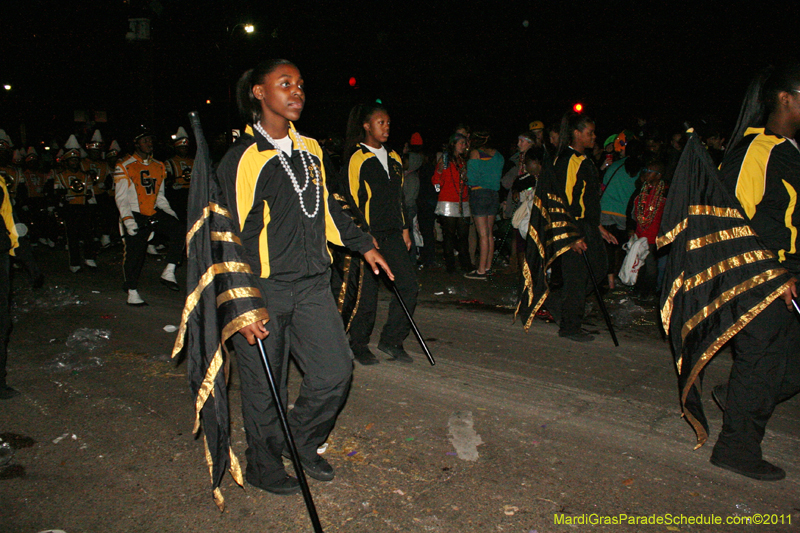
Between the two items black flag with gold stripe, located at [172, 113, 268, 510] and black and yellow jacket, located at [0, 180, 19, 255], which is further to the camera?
black and yellow jacket, located at [0, 180, 19, 255]

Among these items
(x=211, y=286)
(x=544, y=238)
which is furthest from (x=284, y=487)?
(x=544, y=238)

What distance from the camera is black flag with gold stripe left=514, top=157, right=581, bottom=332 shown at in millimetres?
5906

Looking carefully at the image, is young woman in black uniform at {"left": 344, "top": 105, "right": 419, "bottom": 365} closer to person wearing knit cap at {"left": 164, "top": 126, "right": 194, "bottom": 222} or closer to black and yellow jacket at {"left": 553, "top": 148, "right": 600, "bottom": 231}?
black and yellow jacket at {"left": 553, "top": 148, "right": 600, "bottom": 231}

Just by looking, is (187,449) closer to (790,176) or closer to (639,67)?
(790,176)

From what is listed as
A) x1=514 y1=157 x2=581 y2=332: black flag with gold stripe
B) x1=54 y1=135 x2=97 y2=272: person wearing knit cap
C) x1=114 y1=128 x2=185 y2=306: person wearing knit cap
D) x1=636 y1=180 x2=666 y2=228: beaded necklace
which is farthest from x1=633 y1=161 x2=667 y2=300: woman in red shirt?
x1=54 y1=135 x2=97 y2=272: person wearing knit cap

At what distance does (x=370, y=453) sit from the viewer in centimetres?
379

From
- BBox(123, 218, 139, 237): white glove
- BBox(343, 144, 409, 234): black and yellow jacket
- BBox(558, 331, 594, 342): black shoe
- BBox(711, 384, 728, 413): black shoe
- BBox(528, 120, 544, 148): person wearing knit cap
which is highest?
BBox(528, 120, 544, 148): person wearing knit cap

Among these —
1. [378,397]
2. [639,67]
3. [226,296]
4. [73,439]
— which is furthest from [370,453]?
[639,67]

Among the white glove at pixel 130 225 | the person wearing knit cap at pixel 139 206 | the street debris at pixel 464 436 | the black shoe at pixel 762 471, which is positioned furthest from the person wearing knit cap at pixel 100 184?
the black shoe at pixel 762 471

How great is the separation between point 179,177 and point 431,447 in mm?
8679

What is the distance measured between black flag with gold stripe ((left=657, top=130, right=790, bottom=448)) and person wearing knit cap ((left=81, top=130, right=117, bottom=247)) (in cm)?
1051

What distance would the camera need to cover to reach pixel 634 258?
7.91 meters

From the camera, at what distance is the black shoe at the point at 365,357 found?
5.48 metres

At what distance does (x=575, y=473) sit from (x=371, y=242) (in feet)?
5.91
